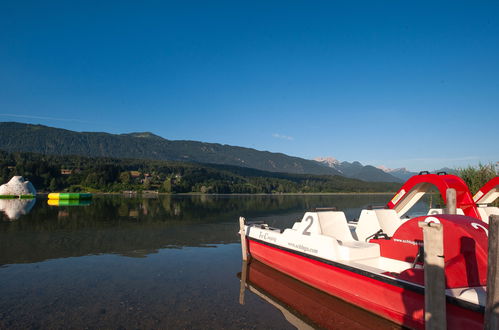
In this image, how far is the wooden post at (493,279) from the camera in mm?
4855

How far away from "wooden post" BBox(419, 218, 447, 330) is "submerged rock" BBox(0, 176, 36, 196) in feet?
282

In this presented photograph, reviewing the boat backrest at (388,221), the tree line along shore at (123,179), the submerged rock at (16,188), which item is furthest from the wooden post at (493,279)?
the tree line along shore at (123,179)

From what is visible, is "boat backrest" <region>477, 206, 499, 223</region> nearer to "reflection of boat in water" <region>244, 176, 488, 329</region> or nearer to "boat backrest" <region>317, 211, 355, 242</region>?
"reflection of boat in water" <region>244, 176, 488, 329</region>

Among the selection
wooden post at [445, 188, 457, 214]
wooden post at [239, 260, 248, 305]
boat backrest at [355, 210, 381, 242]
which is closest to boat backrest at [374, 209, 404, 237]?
boat backrest at [355, 210, 381, 242]

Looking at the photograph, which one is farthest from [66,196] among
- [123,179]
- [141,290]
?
[141,290]

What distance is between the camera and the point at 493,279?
16.0 feet

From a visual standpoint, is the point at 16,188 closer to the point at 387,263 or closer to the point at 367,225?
the point at 367,225

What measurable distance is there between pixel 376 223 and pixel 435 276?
596 cm

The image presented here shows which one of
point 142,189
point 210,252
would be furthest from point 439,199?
point 142,189

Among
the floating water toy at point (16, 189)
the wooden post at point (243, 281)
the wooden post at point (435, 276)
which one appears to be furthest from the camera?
the floating water toy at point (16, 189)

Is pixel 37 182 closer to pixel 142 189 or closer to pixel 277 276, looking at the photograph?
pixel 142 189

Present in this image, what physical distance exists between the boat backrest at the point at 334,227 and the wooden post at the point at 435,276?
5.74m

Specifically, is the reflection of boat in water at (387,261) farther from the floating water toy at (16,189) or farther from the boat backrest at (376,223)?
the floating water toy at (16,189)

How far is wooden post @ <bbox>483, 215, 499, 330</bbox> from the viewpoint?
4.86m
